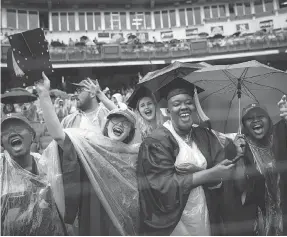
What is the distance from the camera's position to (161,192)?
180 centimetres

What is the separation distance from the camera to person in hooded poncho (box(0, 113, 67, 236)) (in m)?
1.94

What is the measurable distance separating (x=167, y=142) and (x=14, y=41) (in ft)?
3.24

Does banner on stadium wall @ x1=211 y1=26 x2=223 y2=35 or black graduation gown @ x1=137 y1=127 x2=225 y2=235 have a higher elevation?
banner on stadium wall @ x1=211 y1=26 x2=223 y2=35

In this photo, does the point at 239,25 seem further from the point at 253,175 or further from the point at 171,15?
the point at 253,175

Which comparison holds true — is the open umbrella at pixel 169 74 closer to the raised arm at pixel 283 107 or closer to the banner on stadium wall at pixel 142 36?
the raised arm at pixel 283 107

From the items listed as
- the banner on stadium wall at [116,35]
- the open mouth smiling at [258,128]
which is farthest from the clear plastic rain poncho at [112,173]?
the banner on stadium wall at [116,35]

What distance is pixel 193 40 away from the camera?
1747 centimetres

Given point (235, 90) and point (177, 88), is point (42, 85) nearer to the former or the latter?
point (177, 88)

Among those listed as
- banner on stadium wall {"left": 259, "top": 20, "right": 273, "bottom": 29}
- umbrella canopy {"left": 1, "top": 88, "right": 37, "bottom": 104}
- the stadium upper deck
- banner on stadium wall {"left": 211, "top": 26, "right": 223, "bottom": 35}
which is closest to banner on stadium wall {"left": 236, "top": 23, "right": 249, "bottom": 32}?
the stadium upper deck

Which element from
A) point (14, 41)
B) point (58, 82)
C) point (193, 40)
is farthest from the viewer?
point (193, 40)

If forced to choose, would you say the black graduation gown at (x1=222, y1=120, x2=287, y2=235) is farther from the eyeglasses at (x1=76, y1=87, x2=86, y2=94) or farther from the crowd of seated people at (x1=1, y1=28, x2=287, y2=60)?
the crowd of seated people at (x1=1, y1=28, x2=287, y2=60)

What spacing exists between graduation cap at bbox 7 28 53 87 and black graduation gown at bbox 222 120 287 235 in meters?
1.28

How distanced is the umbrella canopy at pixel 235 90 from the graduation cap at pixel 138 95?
45 cm

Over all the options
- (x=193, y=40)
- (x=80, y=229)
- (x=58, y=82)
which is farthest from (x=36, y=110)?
(x=193, y=40)
